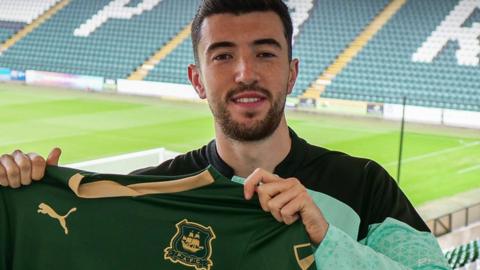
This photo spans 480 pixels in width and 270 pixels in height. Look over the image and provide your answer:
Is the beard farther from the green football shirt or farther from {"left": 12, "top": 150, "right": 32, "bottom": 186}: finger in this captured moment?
{"left": 12, "top": 150, "right": 32, "bottom": 186}: finger

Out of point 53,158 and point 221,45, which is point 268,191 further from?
point 53,158

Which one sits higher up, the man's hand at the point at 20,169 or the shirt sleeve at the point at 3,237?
the man's hand at the point at 20,169

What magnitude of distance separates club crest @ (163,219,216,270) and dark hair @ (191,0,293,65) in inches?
23.5

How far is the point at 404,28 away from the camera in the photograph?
747 inches

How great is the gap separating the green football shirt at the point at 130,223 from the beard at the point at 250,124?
19 cm

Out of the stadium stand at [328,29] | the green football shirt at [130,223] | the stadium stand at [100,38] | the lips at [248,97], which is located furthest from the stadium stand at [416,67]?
the green football shirt at [130,223]

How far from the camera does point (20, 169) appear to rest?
7.41 feet

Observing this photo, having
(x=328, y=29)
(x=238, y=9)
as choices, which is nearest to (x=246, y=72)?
(x=238, y=9)

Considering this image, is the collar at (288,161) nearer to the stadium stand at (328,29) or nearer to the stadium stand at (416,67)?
the stadium stand at (416,67)

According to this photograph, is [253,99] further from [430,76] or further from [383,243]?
[430,76]

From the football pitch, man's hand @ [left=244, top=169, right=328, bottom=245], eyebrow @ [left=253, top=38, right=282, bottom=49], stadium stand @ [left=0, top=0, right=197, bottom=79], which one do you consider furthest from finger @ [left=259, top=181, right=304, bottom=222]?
stadium stand @ [left=0, top=0, right=197, bottom=79]

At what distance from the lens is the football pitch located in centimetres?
1110

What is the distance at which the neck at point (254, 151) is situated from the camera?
238 cm

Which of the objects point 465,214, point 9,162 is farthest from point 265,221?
point 465,214
